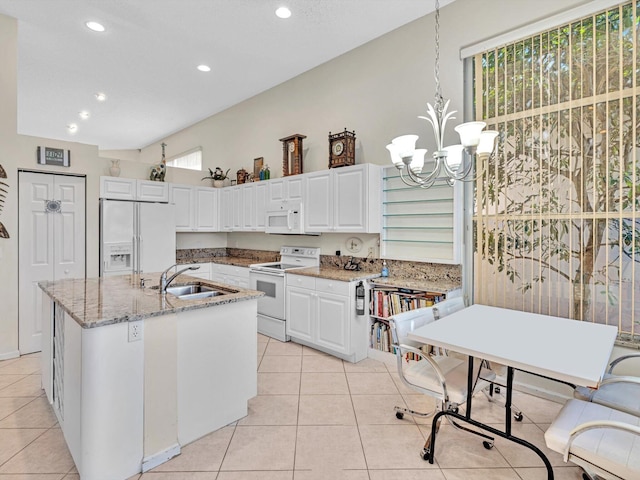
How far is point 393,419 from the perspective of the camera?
8.25 ft

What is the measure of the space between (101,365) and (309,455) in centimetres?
130

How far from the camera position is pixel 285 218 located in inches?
181

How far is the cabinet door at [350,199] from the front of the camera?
3730 millimetres

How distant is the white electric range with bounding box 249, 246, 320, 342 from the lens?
166 inches

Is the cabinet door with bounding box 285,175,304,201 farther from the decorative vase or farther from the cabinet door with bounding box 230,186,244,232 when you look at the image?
the decorative vase

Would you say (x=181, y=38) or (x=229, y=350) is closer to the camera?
(x=229, y=350)

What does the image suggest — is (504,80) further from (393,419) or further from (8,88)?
(8,88)

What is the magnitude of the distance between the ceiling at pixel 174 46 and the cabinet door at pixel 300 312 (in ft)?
9.58

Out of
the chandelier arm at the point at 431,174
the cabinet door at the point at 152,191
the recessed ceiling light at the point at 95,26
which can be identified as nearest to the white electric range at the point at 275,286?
the cabinet door at the point at 152,191

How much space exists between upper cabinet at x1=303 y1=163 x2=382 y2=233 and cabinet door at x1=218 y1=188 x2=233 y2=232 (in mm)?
1842

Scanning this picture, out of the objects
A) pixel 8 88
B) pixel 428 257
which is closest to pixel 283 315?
pixel 428 257

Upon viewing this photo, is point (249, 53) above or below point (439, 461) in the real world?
above

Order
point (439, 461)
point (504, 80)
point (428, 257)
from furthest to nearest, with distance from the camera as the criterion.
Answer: point (428, 257), point (504, 80), point (439, 461)

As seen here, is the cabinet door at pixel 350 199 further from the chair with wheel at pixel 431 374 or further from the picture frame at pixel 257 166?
the picture frame at pixel 257 166
